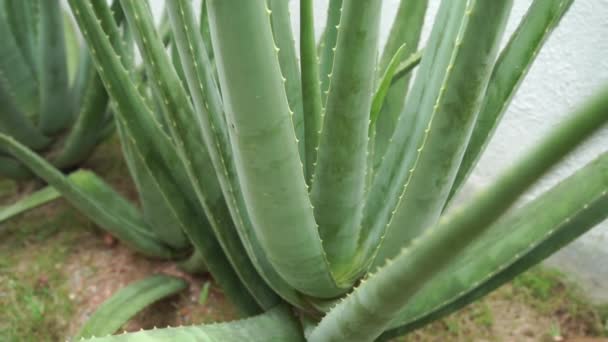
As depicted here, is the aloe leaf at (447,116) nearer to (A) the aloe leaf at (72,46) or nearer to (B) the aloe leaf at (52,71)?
(B) the aloe leaf at (52,71)

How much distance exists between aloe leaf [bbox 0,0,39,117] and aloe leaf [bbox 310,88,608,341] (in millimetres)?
878

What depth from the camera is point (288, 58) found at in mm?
630

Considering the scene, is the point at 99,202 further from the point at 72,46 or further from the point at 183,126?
the point at 72,46

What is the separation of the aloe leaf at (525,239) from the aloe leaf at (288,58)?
22 centimetres

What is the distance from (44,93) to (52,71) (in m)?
0.05

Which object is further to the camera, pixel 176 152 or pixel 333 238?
pixel 176 152

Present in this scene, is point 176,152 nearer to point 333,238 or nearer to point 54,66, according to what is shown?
point 333,238

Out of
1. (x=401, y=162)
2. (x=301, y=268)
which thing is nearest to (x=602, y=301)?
(x=401, y=162)

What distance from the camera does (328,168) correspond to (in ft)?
1.78

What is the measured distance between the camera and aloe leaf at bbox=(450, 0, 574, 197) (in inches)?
22.4

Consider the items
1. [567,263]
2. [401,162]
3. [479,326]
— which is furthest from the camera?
[567,263]

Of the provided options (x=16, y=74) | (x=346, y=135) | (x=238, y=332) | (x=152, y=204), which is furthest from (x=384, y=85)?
(x=16, y=74)

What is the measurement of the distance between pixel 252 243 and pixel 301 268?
88 mm

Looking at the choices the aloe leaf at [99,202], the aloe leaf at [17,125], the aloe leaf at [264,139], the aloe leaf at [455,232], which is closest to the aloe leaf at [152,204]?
the aloe leaf at [99,202]
